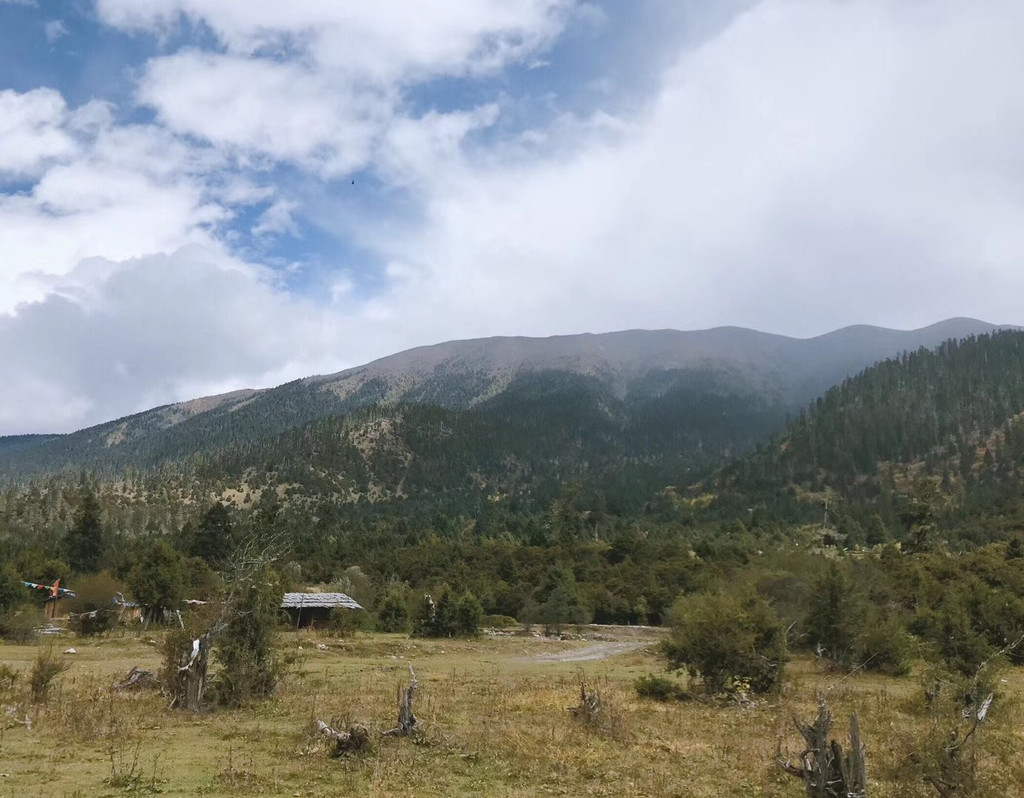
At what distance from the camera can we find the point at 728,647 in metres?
24.0

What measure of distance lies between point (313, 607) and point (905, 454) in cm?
13119

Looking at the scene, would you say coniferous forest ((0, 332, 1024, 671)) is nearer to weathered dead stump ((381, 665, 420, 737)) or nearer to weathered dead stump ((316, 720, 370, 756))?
weathered dead stump ((381, 665, 420, 737))

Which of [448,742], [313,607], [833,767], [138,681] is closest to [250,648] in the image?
[138,681]

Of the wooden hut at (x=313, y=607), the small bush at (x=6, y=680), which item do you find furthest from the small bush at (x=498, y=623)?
the small bush at (x=6, y=680)

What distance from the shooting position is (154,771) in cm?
1229

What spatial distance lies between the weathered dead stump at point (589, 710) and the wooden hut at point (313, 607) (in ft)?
127

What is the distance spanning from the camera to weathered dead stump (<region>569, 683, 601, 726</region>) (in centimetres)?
1722

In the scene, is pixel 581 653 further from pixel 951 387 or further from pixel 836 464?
pixel 951 387

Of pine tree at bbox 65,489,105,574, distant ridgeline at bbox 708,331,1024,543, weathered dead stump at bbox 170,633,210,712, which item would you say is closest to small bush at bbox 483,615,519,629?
weathered dead stump at bbox 170,633,210,712

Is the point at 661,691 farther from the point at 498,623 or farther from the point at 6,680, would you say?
the point at 498,623

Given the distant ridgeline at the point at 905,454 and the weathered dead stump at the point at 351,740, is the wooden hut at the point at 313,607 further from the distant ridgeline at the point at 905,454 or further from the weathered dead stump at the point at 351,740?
the distant ridgeline at the point at 905,454

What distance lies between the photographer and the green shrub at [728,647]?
24.0 m

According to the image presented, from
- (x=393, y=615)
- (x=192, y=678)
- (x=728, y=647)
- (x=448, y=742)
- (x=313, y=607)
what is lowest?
(x=393, y=615)

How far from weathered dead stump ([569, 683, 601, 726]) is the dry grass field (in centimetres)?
22
